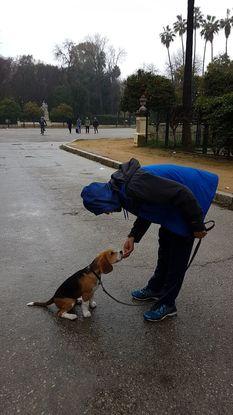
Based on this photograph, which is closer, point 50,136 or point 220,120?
point 220,120

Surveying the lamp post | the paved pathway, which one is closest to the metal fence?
the lamp post

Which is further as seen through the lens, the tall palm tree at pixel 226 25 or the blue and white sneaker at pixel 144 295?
the tall palm tree at pixel 226 25

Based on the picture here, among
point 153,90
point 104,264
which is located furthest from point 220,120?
point 104,264

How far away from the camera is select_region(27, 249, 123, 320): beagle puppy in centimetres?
341

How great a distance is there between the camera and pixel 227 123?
13.9 meters

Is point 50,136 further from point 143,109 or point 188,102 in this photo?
point 188,102

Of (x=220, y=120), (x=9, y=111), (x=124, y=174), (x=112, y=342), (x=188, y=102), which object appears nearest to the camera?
(x=124, y=174)

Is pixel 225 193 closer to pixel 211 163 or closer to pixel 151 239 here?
pixel 151 239

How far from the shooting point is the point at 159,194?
286cm

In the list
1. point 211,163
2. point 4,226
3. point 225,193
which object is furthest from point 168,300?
point 211,163

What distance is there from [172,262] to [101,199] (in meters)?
0.88

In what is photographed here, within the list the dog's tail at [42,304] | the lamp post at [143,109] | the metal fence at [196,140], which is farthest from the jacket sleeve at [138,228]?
the lamp post at [143,109]

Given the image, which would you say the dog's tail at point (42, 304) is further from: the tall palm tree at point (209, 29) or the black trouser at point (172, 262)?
the tall palm tree at point (209, 29)

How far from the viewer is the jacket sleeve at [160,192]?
2863 mm
